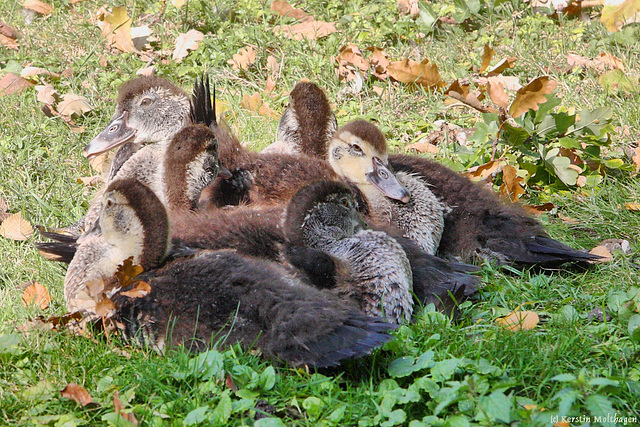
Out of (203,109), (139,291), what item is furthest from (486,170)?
(139,291)

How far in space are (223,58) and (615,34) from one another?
3.92 metres

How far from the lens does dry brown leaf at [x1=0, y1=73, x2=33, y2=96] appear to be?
21.0ft

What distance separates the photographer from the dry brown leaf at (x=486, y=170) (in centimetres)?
537

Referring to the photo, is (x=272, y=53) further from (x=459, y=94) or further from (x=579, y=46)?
(x=579, y=46)

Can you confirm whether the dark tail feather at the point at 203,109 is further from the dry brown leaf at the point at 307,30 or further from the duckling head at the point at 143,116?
the dry brown leaf at the point at 307,30

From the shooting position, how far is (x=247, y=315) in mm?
3211

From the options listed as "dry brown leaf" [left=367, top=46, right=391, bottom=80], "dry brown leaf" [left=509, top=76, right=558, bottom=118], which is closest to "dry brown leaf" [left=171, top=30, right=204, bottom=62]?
"dry brown leaf" [left=367, top=46, right=391, bottom=80]

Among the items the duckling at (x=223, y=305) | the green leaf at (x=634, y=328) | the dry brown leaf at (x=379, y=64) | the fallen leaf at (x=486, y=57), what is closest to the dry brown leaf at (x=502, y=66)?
the fallen leaf at (x=486, y=57)

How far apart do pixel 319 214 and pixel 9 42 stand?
4926 mm

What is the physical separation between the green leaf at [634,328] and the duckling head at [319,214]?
1502 mm

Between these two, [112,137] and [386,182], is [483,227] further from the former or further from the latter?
[112,137]

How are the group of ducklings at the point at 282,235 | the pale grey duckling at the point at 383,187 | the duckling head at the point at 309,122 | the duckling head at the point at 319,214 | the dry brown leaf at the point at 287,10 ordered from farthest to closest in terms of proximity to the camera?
the dry brown leaf at the point at 287,10, the duckling head at the point at 309,122, the pale grey duckling at the point at 383,187, the duckling head at the point at 319,214, the group of ducklings at the point at 282,235

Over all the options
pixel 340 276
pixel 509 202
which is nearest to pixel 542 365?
pixel 340 276

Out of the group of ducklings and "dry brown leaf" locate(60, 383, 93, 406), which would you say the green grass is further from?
the group of ducklings
